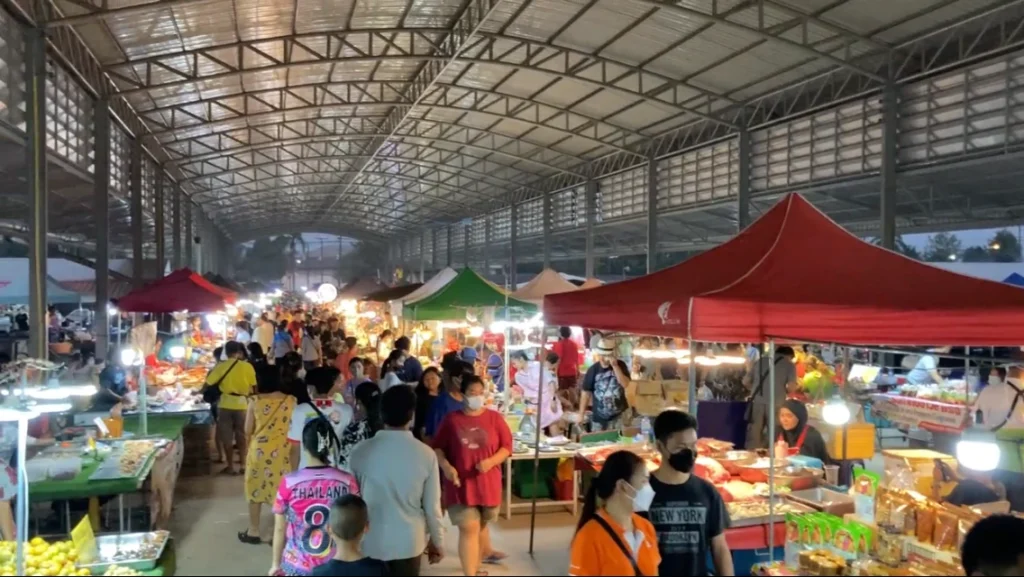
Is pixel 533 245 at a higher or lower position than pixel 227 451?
higher

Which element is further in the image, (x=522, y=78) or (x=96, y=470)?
(x=522, y=78)

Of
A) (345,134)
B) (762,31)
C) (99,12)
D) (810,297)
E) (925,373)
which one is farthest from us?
(345,134)

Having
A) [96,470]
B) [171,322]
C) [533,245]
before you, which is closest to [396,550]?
[96,470]

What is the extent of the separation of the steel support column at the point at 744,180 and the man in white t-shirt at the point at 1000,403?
7029 mm

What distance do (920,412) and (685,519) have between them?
28.7 feet

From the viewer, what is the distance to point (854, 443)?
21.6ft

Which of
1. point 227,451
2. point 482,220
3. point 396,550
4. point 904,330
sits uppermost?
point 482,220

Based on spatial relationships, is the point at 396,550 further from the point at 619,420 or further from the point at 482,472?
the point at 619,420

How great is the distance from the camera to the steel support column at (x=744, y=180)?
14.8 m

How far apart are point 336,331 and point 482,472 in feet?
40.2

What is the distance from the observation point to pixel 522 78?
16.0 m

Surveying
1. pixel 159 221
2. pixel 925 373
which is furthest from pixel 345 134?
pixel 925 373

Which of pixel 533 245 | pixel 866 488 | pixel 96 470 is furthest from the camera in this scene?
pixel 533 245

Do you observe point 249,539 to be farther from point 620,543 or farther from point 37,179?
point 37,179
